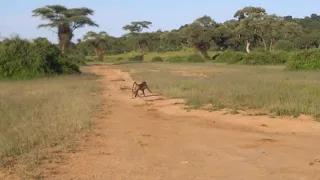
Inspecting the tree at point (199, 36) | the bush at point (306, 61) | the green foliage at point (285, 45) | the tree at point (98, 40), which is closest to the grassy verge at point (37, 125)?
the bush at point (306, 61)

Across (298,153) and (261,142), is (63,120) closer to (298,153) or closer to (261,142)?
(261,142)

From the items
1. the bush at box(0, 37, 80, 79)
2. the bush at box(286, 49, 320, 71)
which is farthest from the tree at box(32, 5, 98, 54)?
the bush at box(286, 49, 320, 71)

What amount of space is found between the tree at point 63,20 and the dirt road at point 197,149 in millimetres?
47164

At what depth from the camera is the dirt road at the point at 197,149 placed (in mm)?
6211

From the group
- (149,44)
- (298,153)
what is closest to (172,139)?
(298,153)

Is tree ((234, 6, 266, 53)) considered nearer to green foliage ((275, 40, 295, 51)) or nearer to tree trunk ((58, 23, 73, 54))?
green foliage ((275, 40, 295, 51))

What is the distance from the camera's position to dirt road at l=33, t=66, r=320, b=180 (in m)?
6.21

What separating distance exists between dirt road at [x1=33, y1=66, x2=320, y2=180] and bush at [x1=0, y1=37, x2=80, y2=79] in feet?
68.5

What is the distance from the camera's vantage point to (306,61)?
124ft

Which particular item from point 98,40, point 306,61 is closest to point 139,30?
point 98,40

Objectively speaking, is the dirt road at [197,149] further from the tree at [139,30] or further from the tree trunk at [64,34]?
the tree at [139,30]

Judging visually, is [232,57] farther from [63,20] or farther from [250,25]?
[63,20]

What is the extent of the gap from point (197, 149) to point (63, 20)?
52410mm

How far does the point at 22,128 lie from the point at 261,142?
4.94 meters
